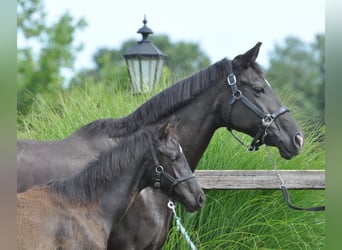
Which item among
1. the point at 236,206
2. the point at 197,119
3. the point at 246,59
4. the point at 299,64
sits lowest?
the point at 299,64

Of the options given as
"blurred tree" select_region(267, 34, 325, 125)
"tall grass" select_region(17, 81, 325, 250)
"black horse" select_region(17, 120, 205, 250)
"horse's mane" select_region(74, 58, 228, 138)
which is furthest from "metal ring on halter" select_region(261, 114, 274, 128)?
"blurred tree" select_region(267, 34, 325, 125)

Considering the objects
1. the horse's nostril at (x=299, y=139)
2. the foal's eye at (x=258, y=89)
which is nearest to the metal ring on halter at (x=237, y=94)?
the foal's eye at (x=258, y=89)

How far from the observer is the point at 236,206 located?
5266 millimetres

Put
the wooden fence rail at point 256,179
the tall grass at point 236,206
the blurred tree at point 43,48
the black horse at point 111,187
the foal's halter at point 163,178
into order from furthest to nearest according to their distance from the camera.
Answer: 1. the blurred tree at point 43,48
2. the tall grass at point 236,206
3. the wooden fence rail at point 256,179
4. the foal's halter at point 163,178
5. the black horse at point 111,187

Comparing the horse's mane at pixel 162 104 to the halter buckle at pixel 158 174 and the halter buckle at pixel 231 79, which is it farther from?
the halter buckle at pixel 158 174

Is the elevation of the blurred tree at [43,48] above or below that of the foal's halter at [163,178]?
below

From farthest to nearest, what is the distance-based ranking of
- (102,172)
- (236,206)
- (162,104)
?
1. (236,206)
2. (162,104)
3. (102,172)

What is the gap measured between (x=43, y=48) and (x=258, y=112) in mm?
17196

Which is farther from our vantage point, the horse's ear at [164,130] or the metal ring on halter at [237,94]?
the metal ring on halter at [237,94]

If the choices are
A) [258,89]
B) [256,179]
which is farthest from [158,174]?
[256,179]

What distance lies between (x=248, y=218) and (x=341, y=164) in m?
4.41

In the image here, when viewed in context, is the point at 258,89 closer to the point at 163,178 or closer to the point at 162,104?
the point at 162,104

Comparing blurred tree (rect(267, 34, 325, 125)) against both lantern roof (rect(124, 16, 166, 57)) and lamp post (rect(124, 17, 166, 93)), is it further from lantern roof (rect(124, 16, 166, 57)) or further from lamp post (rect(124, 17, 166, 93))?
lamp post (rect(124, 17, 166, 93))

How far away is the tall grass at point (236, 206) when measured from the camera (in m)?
5.05
